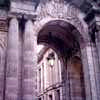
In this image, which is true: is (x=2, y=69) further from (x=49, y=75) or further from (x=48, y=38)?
(x=49, y=75)

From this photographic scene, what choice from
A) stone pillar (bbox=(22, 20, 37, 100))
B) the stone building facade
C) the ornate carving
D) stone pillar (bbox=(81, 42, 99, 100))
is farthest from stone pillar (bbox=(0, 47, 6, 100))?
the stone building facade

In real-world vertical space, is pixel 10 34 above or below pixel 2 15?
below

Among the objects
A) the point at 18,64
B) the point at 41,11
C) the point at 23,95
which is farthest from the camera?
the point at 41,11

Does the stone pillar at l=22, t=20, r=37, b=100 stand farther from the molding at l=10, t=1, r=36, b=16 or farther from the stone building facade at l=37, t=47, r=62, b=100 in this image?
the stone building facade at l=37, t=47, r=62, b=100

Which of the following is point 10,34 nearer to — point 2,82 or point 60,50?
point 2,82

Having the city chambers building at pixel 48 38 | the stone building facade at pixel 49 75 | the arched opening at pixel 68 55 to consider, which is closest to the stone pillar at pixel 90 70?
the city chambers building at pixel 48 38

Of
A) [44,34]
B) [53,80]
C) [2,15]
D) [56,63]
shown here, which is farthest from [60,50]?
[2,15]

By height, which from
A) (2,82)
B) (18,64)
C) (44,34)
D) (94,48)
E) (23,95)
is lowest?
(23,95)

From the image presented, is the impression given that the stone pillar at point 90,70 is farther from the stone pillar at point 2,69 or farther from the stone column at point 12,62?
the stone pillar at point 2,69

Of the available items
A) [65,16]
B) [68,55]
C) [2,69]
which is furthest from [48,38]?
[2,69]

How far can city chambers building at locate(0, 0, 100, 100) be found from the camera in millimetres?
10484

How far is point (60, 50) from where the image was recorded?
1784 centimetres

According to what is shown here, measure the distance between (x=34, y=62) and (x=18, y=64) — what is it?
895mm

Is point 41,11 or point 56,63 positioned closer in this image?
point 41,11
